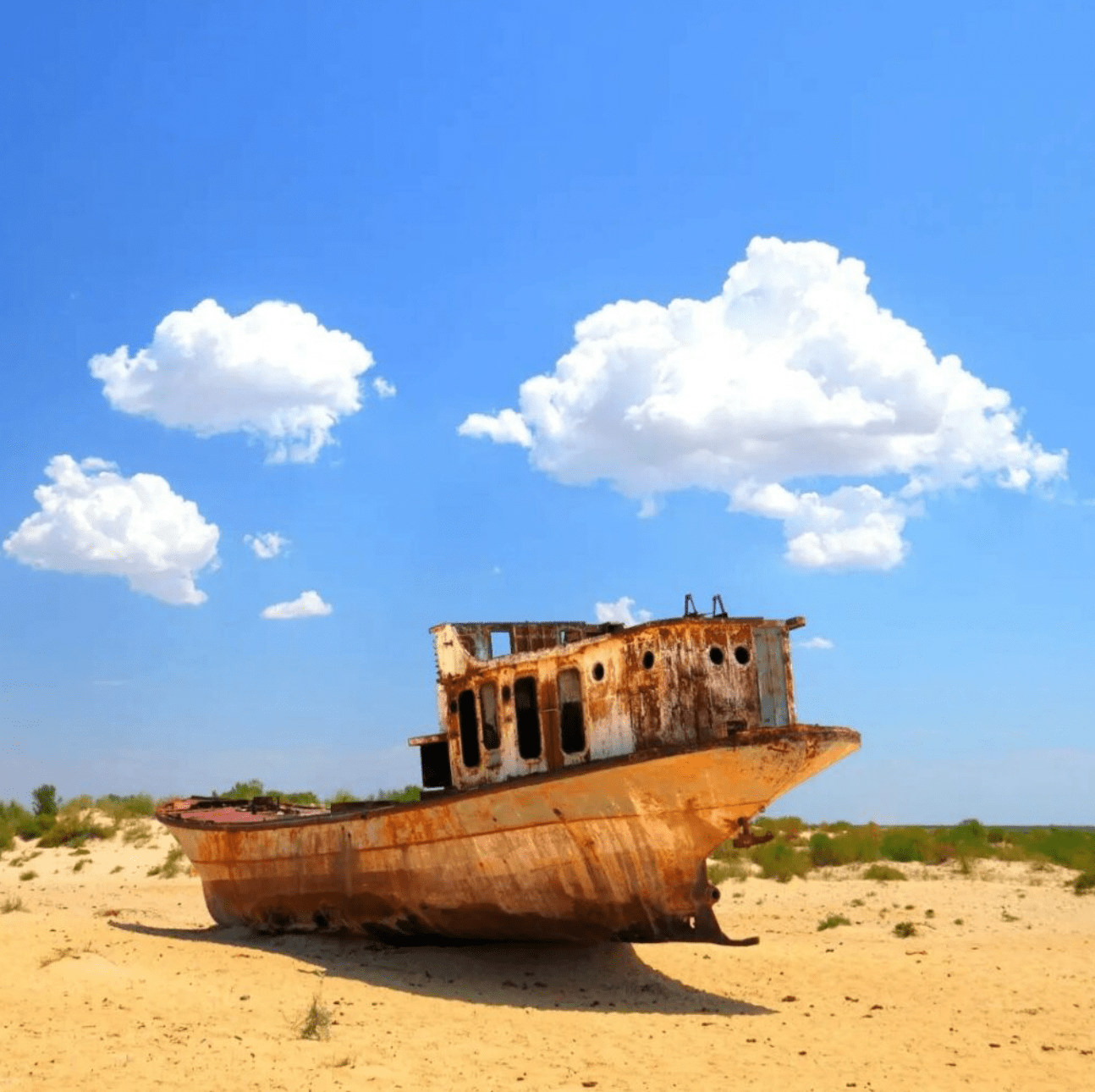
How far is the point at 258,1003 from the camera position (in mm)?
11188

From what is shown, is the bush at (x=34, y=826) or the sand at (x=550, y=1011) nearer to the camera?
the sand at (x=550, y=1011)

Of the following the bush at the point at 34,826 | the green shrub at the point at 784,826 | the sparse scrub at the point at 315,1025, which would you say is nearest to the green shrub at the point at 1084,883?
the green shrub at the point at 784,826

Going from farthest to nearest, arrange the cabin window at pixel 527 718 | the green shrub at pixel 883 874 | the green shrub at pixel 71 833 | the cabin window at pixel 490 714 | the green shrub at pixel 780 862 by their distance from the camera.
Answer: the green shrub at pixel 71 833, the green shrub at pixel 780 862, the green shrub at pixel 883 874, the cabin window at pixel 490 714, the cabin window at pixel 527 718

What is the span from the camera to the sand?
927cm

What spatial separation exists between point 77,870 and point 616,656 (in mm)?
18198

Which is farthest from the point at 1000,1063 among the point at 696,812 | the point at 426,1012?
the point at 426,1012

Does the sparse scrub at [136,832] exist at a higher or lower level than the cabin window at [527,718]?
lower

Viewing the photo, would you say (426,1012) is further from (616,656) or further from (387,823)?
(616,656)

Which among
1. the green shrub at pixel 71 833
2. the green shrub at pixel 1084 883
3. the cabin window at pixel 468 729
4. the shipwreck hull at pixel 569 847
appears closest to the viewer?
the shipwreck hull at pixel 569 847

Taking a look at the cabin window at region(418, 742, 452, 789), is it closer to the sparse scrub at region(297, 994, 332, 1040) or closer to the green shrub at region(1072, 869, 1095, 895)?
the sparse scrub at region(297, 994, 332, 1040)

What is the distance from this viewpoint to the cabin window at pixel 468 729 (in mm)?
14711

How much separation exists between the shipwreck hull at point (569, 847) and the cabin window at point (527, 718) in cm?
96

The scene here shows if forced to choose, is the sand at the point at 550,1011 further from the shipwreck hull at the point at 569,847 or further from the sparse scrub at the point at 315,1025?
the shipwreck hull at the point at 569,847

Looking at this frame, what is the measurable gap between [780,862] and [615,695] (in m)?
12.9
